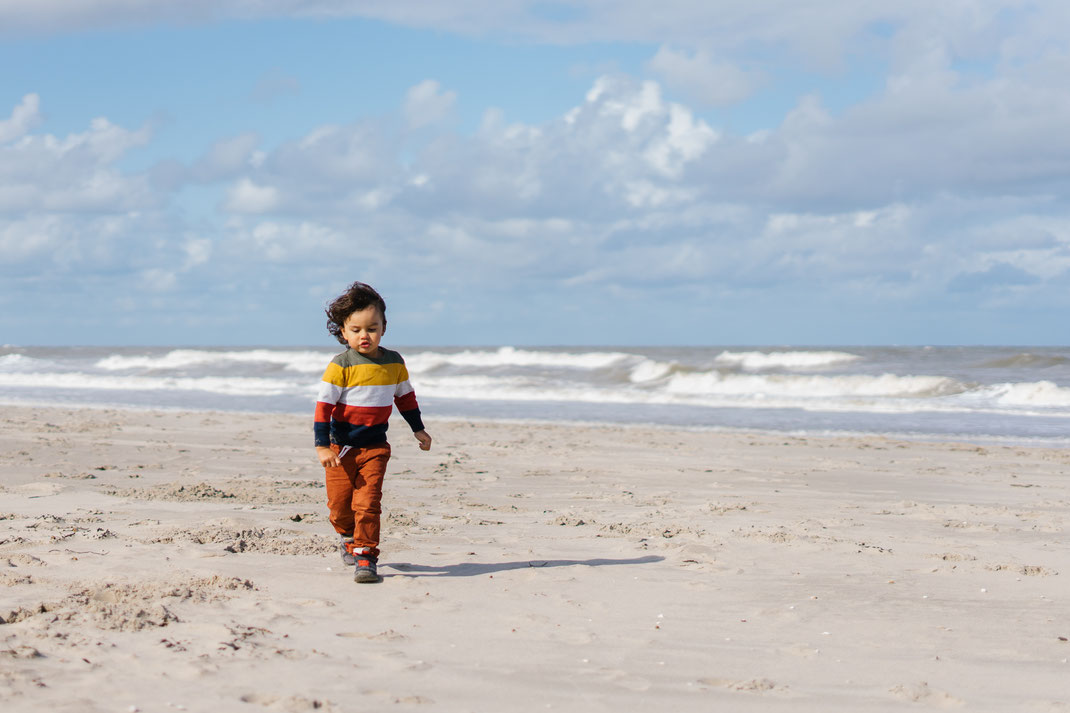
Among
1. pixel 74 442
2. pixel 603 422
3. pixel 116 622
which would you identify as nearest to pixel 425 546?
pixel 116 622

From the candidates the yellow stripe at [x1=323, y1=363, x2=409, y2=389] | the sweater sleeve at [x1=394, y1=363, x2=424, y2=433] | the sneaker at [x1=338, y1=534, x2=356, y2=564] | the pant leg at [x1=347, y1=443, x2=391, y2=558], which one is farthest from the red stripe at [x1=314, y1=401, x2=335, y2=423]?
the sneaker at [x1=338, y1=534, x2=356, y2=564]

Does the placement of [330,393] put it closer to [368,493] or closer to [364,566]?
[368,493]

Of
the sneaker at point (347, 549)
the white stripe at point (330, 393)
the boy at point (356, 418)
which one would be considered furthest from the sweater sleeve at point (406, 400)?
the sneaker at point (347, 549)

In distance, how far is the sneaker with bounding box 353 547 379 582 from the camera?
441cm

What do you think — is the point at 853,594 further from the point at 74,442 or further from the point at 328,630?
the point at 74,442

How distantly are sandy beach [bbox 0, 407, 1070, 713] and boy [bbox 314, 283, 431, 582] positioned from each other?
31 cm

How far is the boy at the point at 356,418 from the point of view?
4.56 meters

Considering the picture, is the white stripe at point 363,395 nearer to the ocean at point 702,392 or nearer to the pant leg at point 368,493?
the pant leg at point 368,493

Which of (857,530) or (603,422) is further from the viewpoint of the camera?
(603,422)

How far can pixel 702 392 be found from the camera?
24484 millimetres

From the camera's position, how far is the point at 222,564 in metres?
4.64

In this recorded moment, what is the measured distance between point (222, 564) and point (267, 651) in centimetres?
142

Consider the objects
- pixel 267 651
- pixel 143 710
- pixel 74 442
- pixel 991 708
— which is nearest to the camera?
pixel 143 710

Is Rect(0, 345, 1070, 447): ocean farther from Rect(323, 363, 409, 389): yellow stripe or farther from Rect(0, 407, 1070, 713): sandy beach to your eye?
Rect(323, 363, 409, 389): yellow stripe
